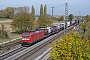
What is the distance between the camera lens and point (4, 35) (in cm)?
4419

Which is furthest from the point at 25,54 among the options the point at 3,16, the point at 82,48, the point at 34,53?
the point at 3,16

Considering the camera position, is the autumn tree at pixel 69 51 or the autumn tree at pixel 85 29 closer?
the autumn tree at pixel 69 51

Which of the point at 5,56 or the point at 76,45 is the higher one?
the point at 76,45

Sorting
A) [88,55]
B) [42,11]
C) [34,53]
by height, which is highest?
[42,11]

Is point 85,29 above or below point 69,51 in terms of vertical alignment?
below

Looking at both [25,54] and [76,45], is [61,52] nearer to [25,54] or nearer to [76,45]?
[76,45]

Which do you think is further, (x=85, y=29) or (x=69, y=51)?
(x=85, y=29)

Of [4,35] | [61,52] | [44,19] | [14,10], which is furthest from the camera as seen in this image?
[14,10]

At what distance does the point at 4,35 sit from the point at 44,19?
22.7 metres

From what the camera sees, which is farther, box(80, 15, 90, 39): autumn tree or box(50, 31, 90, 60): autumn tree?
box(80, 15, 90, 39): autumn tree

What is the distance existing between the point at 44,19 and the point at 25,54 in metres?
38.3

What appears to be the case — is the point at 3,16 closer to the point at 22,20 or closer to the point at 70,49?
the point at 22,20

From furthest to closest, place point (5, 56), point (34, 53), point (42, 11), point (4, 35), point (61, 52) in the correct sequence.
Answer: point (42, 11)
point (4, 35)
point (34, 53)
point (5, 56)
point (61, 52)

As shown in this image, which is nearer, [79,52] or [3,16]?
[79,52]
